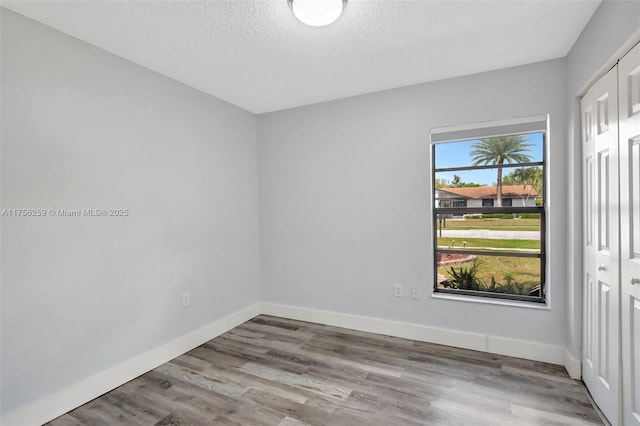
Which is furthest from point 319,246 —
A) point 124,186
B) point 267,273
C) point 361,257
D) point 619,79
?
point 619,79

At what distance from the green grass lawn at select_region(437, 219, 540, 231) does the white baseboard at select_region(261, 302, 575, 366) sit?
97 cm

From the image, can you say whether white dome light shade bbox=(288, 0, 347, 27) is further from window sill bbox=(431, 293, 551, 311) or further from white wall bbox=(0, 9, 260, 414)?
window sill bbox=(431, 293, 551, 311)

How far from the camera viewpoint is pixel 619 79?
5.42ft

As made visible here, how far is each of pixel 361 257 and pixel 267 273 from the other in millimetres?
1266

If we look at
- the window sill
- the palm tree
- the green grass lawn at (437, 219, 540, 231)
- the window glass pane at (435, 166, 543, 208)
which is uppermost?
the palm tree

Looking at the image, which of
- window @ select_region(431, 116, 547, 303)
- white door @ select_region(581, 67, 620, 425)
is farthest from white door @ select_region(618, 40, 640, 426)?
window @ select_region(431, 116, 547, 303)

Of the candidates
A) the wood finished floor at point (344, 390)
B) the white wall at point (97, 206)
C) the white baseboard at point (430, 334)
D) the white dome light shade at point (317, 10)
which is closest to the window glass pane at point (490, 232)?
the white baseboard at point (430, 334)

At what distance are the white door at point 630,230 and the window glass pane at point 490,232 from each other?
43.3 inches

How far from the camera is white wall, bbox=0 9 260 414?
6.10ft

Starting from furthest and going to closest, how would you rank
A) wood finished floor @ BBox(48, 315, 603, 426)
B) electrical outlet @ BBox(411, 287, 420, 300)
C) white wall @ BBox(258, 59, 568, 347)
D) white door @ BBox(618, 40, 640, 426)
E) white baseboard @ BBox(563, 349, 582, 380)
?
electrical outlet @ BBox(411, 287, 420, 300) → white wall @ BBox(258, 59, 568, 347) → white baseboard @ BBox(563, 349, 582, 380) → wood finished floor @ BBox(48, 315, 603, 426) → white door @ BBox(618, 40, 640, 426)

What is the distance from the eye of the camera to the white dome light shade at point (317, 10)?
5.56 ft

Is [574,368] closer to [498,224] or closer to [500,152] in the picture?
[498,224]

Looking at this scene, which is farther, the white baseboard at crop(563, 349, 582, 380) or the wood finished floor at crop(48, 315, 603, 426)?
the white baseboard at crop(563, 349, 582, 380)

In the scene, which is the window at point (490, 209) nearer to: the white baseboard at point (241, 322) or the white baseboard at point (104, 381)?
the white baseboard at point (241, 322)
